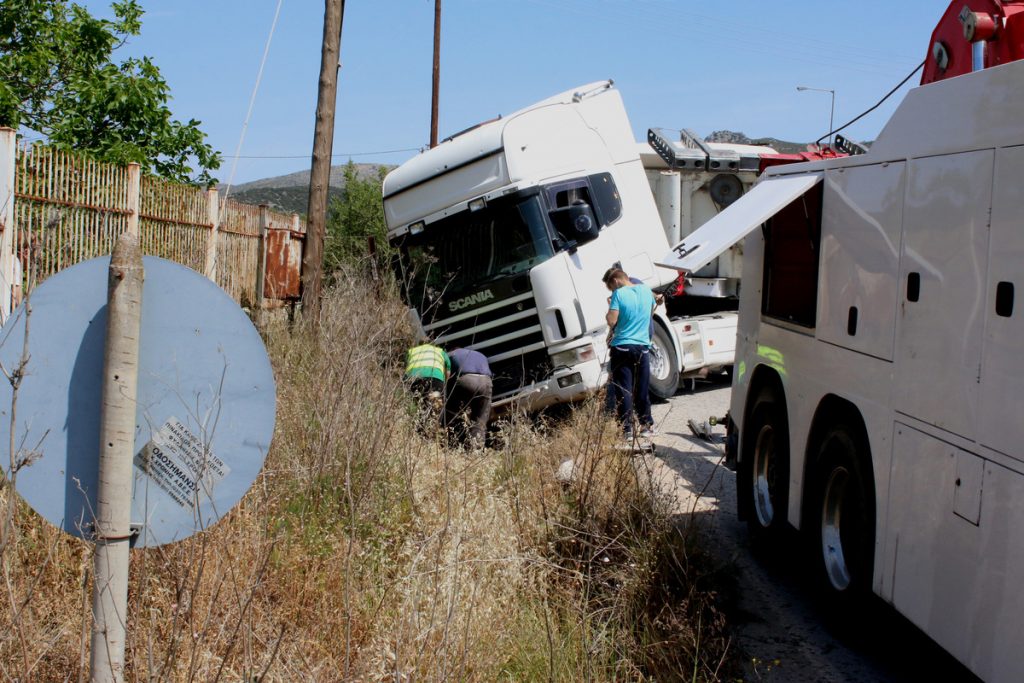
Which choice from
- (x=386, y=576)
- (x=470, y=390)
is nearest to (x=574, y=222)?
(x=470, y=390)

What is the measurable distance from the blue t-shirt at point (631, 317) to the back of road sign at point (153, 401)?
24.3ft

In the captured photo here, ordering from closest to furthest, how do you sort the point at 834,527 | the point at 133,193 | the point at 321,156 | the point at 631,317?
the point at 834,527
the point at 133,193
the point at 631,317
the point at 321,156

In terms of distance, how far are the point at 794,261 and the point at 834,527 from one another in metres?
1.80

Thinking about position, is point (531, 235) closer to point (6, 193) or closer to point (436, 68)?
point (6, 193)

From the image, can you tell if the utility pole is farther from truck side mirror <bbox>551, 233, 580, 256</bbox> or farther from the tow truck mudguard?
the tow truck mudguard

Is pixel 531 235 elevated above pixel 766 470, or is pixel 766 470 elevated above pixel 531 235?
pixel 531 235

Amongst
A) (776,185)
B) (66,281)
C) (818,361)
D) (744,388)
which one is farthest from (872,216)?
(66,281)

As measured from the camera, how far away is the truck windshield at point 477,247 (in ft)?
36.4

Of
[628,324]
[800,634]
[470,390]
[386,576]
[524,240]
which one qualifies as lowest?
[800,634]

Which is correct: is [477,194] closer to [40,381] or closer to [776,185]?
[776,185]

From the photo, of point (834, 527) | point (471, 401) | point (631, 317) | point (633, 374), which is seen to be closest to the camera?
point (834, 527)

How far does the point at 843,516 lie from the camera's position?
5.42m

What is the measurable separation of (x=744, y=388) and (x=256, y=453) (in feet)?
Answer: 17.2

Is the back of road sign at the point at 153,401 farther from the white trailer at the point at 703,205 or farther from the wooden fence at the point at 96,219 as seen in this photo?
the white trailer at the point at 703,205
